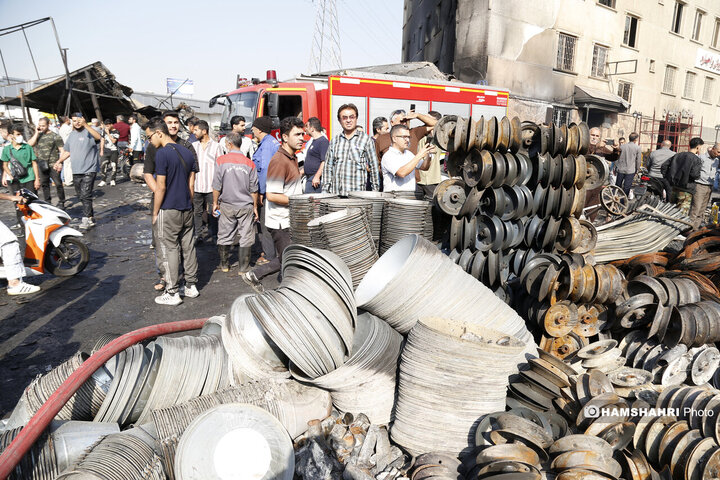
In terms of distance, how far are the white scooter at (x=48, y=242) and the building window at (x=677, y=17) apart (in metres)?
35.0

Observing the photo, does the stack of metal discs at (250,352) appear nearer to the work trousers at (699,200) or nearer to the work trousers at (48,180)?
the work trousers at (48,180)

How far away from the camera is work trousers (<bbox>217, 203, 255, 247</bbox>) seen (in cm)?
650

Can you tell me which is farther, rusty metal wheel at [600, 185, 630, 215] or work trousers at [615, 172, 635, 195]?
work trousers at [615, 172, 635, 195]

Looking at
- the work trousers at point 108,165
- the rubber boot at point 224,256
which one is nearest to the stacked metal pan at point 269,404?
the rubber boot at point 224,256

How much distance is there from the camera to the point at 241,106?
11688 millimetres

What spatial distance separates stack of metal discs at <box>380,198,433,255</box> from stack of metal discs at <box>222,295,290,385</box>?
1.85 metres

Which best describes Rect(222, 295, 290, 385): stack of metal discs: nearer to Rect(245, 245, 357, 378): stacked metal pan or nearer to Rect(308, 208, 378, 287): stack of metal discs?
Rect(245, 245, 357, 378): stacked metal pan

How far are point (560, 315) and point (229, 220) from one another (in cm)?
477

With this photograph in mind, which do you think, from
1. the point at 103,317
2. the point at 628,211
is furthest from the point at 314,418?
the point at 628,211

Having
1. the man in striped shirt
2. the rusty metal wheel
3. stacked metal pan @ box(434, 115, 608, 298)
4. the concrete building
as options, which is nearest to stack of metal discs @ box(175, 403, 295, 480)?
stacked metal pan @ box(434, 115, 608, 298)

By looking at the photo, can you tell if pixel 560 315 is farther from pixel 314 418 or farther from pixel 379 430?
pixel 314 418

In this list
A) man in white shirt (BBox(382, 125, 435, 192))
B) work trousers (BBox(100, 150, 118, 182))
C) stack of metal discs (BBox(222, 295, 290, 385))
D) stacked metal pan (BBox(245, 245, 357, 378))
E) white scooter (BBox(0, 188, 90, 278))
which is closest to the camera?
stacked metal pan (BBox(245, 245, 357, 378))

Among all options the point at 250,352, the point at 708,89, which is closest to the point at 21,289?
the point at 250,352

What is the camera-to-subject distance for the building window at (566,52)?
2269cm
